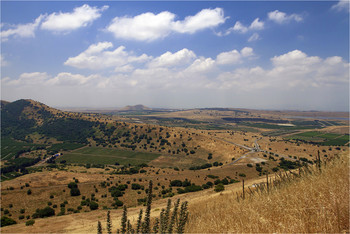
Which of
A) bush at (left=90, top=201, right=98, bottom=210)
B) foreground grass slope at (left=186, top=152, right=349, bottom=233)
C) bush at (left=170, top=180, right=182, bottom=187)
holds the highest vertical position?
foreground grass slope at (left=186, top=152, right=349, bottom=233)

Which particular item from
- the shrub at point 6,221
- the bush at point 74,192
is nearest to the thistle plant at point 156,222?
the shrub at point 6,221

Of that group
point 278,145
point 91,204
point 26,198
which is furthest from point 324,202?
point 278,145

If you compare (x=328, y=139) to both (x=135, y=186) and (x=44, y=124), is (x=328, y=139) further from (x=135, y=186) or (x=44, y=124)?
(x=44, y=124)

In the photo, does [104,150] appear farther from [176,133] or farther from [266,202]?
[266,202]

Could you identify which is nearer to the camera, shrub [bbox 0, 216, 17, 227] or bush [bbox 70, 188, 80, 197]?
shrub [bbox 0, 216, 17, 227]

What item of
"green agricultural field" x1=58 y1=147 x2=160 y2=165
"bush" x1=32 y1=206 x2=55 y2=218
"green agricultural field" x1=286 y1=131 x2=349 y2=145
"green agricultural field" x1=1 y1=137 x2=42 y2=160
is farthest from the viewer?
"green agricultural field" x1=286 y1=131 x2=349 y2=145

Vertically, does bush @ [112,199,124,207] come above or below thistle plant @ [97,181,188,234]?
below

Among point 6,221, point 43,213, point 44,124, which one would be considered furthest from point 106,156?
point 44,124

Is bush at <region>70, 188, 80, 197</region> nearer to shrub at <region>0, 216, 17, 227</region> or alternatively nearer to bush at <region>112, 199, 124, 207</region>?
bush at <region>112, 199, 124, 207</region>

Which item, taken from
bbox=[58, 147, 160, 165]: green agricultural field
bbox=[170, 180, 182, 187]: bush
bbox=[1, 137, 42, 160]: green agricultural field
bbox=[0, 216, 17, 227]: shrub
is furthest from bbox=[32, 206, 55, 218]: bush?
bbox=[1, 137, 42, 160]: green agricultural field

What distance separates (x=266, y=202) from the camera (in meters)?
5.82

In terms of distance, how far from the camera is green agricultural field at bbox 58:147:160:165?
96.4 metres

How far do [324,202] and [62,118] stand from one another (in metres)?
207

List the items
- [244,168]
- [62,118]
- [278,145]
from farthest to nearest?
1. [62,118]
2. [278,145]
3. [244,168]
